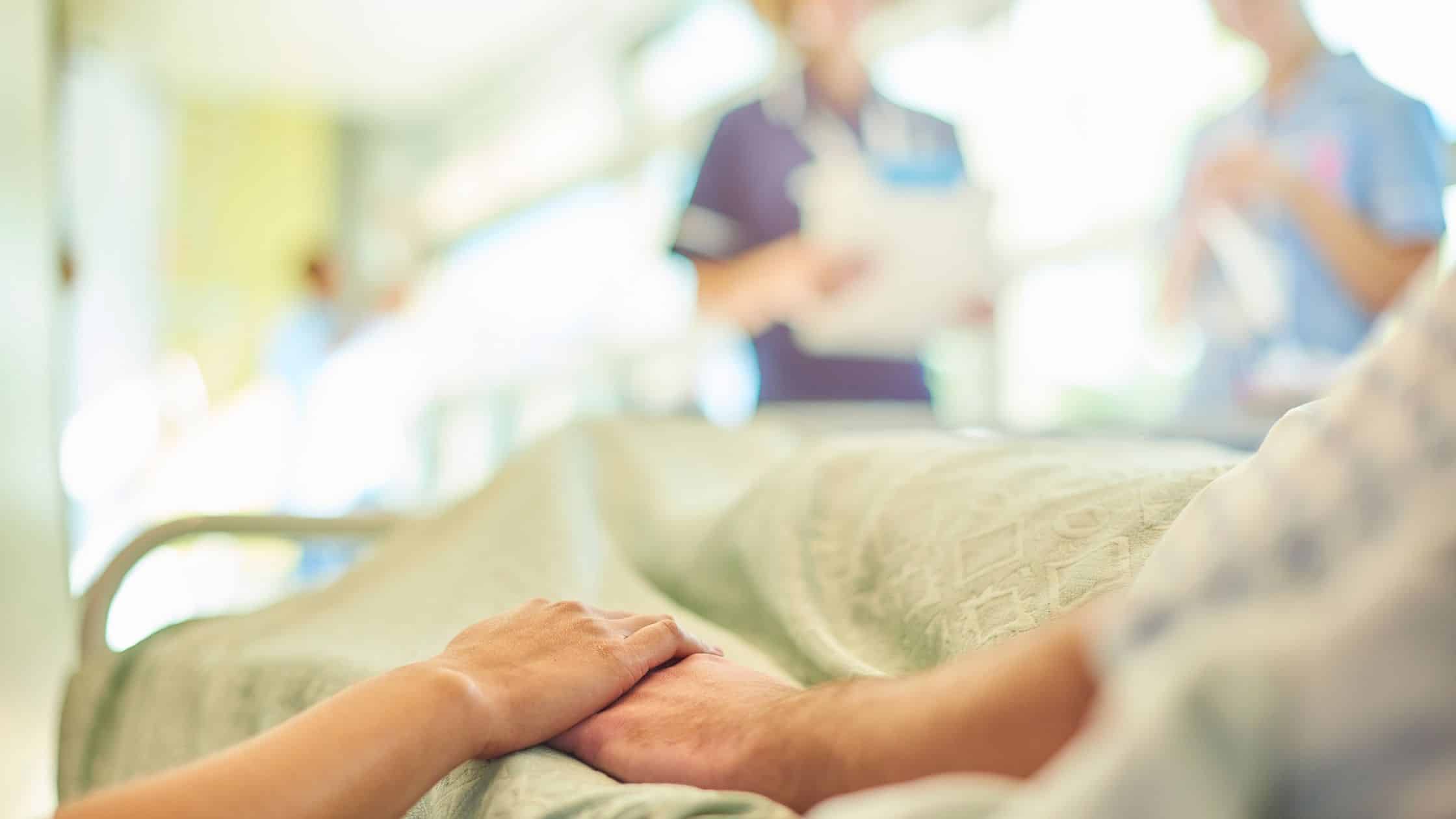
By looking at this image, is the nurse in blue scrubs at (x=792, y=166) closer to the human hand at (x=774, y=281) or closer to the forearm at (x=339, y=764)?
the human hand at (x=774, y=281)

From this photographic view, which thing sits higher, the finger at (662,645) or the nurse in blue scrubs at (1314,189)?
the nurse in blue scrubs at (1314,189)

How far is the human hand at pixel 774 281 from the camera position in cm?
154

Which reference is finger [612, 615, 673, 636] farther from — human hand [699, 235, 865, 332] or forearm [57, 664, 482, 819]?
human hand [699, 235, 865, 332]

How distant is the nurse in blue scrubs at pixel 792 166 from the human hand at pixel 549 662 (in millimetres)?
940

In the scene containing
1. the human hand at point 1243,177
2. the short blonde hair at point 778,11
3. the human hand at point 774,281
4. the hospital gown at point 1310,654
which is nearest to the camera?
the hospital gown at point 1310,654

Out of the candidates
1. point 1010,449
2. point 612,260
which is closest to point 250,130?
point 612,260

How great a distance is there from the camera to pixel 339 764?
2.04ft

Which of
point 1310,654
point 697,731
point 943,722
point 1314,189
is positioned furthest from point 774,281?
point 1310,654

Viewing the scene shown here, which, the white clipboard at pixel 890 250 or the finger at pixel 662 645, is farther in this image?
the white clipboard at pixel 890 250

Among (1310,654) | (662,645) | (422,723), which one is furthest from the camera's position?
(662,645)

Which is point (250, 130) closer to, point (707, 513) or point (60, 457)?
point (60, 457)

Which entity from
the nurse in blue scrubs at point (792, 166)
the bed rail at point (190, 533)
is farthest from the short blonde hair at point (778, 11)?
the bed rail at point (190, 533)

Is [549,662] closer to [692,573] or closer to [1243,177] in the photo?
[692,573]

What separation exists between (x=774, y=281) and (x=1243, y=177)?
2.39 feet
